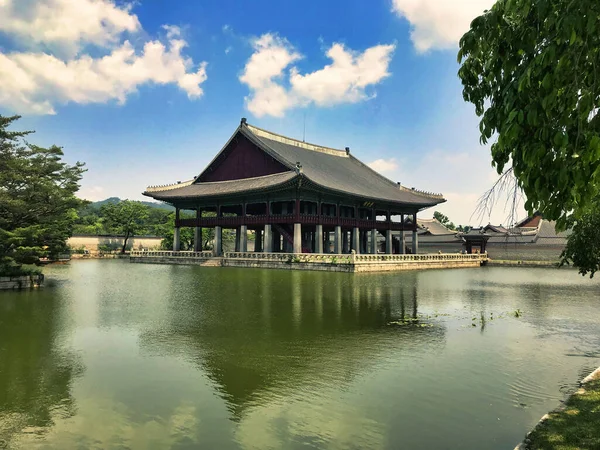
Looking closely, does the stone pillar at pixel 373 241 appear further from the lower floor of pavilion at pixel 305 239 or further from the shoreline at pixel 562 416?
the shoreline at pixel 562 416

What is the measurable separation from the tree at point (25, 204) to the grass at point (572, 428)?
78.6 feet

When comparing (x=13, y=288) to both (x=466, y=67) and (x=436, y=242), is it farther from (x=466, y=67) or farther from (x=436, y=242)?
(x=436, y=242)

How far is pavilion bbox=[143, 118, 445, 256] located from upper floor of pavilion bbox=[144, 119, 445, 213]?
0.09 m

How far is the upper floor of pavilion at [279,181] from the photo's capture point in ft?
157

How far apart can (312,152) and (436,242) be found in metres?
24.1

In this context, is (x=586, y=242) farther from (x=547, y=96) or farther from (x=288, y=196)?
(x=288, y=196)

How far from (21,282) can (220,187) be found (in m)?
33.4

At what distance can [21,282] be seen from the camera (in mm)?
23672

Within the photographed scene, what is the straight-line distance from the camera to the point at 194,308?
16.8 metres

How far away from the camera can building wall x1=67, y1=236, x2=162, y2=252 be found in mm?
74438

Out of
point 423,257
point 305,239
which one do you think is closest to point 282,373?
point 423,257

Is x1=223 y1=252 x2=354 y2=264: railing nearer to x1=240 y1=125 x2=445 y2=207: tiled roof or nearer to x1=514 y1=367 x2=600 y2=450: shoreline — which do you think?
x1=240 y1=125 x2=445 y2=207: tiled roof

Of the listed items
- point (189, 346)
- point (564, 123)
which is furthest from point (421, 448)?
point (189, 346)

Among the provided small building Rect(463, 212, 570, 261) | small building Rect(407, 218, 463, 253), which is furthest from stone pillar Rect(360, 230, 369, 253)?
small building Rect(463, 212, 570, 261)
